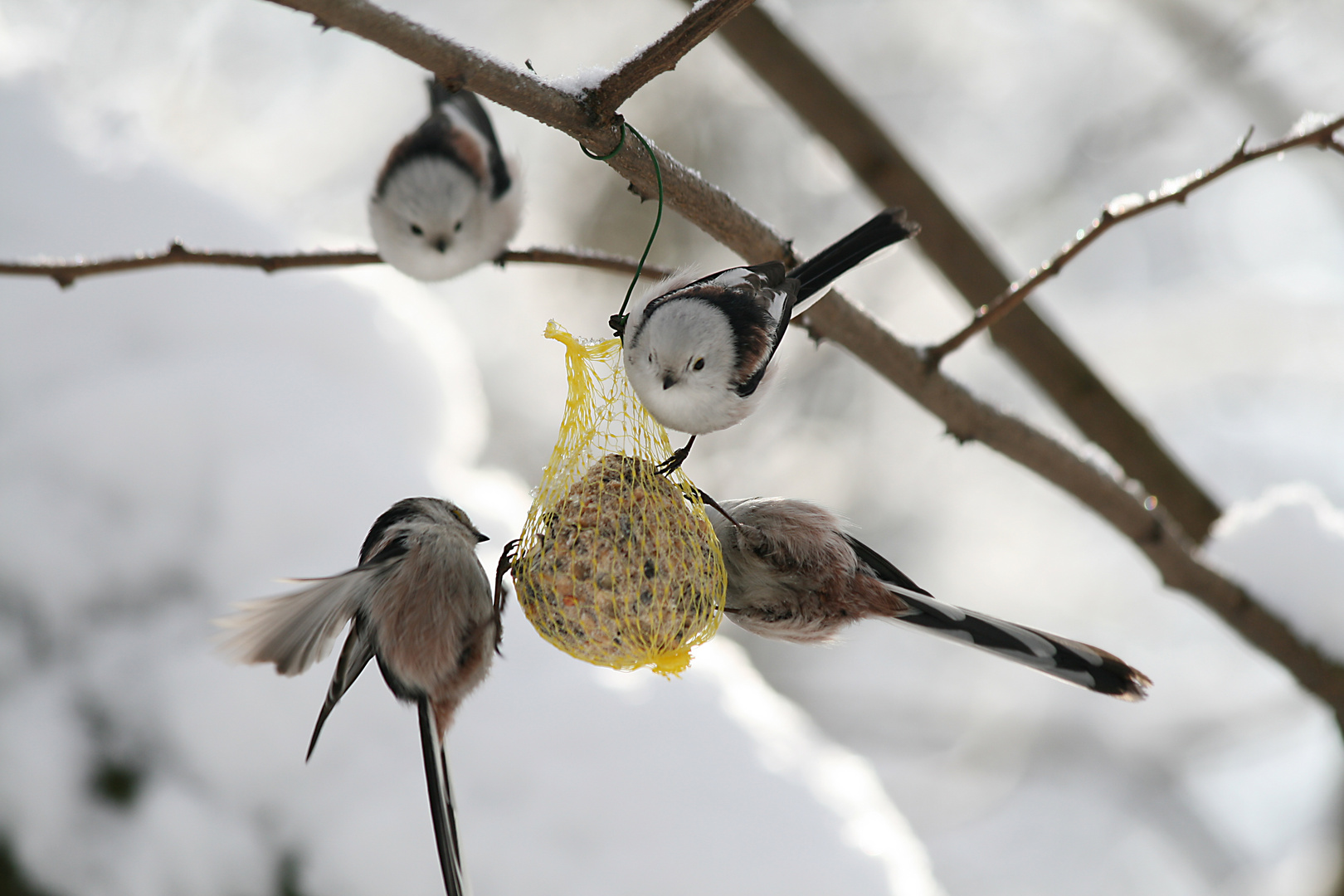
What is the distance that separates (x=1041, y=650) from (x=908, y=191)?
123cm

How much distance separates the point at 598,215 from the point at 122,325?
9.41ft

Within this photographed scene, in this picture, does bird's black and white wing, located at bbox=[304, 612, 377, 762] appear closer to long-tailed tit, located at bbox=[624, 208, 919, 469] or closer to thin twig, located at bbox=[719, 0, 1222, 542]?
long-tailed tit, located at bbox=[624, 208, 919, 469]

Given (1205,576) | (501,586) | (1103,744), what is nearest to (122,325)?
(501,586)

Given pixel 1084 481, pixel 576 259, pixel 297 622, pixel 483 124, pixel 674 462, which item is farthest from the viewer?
pixel 483 124

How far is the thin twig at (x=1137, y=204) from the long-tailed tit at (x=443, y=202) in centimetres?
113

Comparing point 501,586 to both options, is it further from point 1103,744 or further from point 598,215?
point 1103,744

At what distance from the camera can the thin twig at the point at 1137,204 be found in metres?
1.30

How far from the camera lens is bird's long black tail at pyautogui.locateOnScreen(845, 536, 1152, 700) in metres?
1.31

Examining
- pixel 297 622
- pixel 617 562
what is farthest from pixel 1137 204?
pixel 297 622

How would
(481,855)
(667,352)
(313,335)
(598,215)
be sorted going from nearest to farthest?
(667,352)
(481,855)
(313,335)
(598,215)

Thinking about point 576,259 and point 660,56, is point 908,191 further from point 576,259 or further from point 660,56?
point 660,56

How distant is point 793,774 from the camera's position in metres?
1.76

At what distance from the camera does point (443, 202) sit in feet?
7.01

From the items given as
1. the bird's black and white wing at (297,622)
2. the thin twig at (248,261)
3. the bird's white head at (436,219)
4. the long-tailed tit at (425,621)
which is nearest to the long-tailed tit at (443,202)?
the bird's white head at (436,219)
